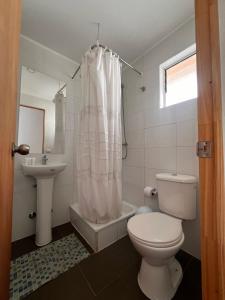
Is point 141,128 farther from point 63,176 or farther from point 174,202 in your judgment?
point 63,176

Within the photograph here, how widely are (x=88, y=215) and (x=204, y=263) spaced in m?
1.19

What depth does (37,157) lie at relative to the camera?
1668 mm

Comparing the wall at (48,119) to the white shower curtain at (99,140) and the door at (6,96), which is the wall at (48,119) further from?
the door at (6,96)

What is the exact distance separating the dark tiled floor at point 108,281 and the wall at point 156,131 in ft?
1.07

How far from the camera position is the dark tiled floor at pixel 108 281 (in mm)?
969

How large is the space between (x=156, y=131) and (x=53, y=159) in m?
1.36

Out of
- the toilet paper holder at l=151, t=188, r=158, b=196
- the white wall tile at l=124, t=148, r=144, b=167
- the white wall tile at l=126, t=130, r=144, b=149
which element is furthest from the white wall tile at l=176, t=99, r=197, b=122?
the toilet paper holder at l=151, t=188, r=158, b=196

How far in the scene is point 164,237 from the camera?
0.92 metres

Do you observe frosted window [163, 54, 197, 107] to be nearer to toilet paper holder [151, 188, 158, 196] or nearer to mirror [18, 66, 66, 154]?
toilet paper holder [151, 188, 158, 196]

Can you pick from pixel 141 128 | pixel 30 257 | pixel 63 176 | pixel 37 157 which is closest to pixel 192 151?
pixel 141 128

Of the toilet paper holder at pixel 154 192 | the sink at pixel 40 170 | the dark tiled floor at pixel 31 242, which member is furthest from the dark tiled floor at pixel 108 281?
the sink at pixel 40 170

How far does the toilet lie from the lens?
90 centimetres

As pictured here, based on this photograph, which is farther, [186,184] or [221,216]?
[186,184]

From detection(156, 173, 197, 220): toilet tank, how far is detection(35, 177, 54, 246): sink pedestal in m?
1.23
